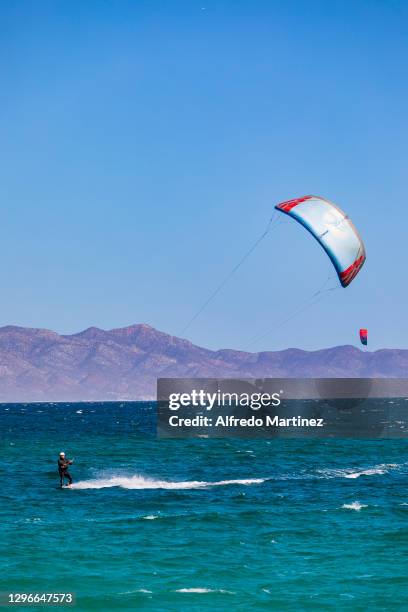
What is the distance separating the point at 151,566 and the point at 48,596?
442 cm

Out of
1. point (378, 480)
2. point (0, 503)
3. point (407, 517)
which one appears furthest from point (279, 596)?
point (378, 480)

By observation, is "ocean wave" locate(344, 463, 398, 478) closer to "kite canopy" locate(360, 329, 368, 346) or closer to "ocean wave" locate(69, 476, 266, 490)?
"ocean wave" locate(69, 476, 266, 490)

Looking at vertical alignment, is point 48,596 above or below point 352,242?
below

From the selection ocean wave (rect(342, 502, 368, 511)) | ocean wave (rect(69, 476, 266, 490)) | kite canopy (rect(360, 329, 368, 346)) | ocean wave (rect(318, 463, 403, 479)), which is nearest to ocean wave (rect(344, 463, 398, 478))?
ocean wave (rect(318, 463, 403, 479))

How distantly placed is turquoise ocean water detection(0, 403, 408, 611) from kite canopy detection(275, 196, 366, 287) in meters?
12.6

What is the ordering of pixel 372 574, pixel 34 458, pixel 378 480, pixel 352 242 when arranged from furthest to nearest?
pixel 34 458
pixel 378 480
pixel 352 242
pixel 372 574

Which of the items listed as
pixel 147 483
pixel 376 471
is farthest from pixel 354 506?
pixel 376 471

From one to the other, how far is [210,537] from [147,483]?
54.6 ft

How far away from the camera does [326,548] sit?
30438mm

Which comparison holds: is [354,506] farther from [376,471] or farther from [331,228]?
[376,471]

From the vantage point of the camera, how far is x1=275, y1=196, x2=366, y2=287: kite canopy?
43.3 m

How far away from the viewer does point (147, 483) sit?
48344mm

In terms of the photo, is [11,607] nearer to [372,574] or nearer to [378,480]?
[372,574]

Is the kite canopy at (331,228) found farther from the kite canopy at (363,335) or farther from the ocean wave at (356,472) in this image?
the ocean wave at (356,472)
